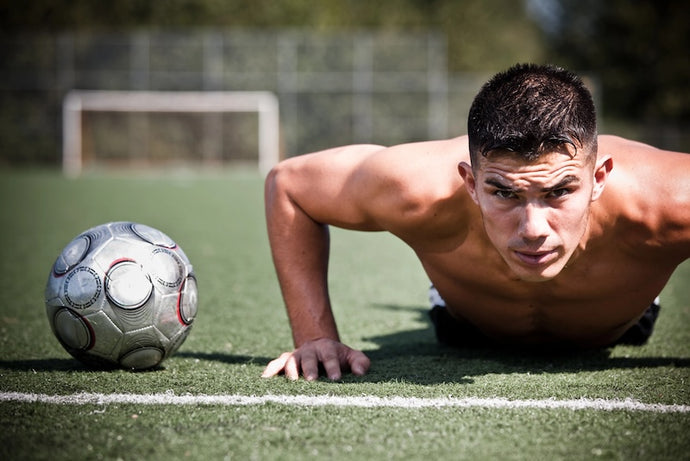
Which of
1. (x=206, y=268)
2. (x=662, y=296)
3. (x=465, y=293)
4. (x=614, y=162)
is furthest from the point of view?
(x=206, y=268)

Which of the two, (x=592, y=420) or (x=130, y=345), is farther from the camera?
(x=130, y=345)

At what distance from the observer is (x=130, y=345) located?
3568 mm

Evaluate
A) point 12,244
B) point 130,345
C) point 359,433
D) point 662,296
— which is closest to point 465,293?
point 359,433

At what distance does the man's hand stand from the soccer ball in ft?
1.55

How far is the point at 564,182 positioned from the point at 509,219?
23cm

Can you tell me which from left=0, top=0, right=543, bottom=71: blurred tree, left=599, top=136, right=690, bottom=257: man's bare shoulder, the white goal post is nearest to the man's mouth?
left=599, top=136, right=690, bottom=257: man's bare shoulder

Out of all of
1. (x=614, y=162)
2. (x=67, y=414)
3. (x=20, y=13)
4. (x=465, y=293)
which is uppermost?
(x=20, y=13)

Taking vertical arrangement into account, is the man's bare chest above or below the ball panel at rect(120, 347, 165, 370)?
above

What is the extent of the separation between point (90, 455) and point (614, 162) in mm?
2214

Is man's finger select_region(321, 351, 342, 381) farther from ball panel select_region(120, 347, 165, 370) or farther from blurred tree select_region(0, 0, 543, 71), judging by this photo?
blurred tree select_region(0, 0, 543, 71)

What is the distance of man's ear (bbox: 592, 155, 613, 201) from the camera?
305 cm

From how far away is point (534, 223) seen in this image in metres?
2.87

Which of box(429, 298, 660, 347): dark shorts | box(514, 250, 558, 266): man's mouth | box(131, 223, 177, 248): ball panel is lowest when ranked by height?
box(429, 298, 660, 347): dark shorts

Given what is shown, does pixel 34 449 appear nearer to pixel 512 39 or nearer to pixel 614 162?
pixel 614 162
